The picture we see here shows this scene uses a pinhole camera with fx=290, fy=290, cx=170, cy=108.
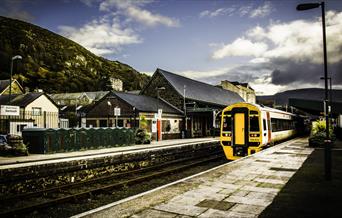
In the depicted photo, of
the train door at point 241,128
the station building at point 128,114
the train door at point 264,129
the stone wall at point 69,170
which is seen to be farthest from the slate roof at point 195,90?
the train door at point 241,128

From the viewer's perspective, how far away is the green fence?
17.6 metres

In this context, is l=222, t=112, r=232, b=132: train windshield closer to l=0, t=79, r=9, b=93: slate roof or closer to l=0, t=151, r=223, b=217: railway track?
l=0, t=151, r=223, b=217: railway track

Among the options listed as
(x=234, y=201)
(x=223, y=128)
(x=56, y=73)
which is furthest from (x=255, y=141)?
(x=56, y=73)

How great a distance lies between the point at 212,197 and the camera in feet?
23.3

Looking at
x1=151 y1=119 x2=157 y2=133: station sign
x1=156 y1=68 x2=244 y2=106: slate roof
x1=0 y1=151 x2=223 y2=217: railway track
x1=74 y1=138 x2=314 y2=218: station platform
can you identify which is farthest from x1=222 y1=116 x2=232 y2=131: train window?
x1=156 y1=68 x2=244 y2=106: slate roof

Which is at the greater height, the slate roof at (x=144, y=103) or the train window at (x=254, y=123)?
the slate roof at (x=144, y=103)

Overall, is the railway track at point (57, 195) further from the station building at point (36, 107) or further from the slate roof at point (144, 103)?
the station building at point (36, 107)

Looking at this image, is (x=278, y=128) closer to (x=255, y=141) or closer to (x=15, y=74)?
(x=255, y=141)

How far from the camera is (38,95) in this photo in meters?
35.3

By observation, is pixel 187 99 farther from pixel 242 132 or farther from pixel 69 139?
pixel 242 132

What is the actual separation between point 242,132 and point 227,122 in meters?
0.99

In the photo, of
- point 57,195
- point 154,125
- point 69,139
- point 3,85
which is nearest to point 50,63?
point 3,85

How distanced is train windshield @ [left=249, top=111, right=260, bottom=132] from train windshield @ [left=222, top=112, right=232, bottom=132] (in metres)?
1.09

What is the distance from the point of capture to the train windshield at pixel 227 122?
16175mm
